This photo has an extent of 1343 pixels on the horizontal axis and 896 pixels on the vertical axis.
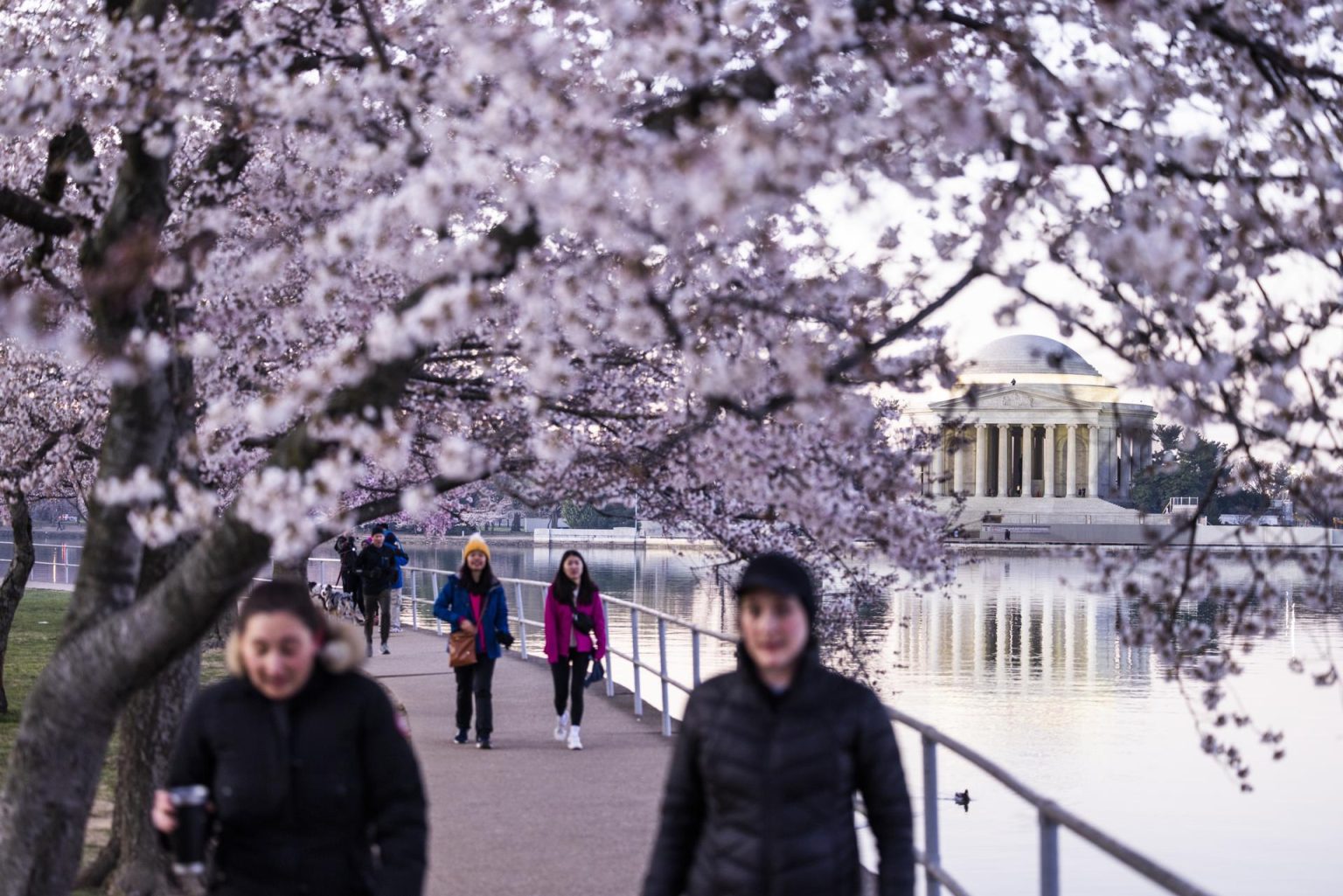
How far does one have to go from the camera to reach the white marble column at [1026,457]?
117812 millimetres

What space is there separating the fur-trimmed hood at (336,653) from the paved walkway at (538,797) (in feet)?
14.3

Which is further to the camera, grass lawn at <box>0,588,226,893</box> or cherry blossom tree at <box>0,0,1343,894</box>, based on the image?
grass lawn at <box>0,588,226,893</box>

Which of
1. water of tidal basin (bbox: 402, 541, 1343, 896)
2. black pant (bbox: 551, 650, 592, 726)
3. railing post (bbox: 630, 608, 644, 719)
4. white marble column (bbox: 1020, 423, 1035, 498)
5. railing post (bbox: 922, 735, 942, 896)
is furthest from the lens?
white marble column (bbox: 1020, 423, 1035, 498)

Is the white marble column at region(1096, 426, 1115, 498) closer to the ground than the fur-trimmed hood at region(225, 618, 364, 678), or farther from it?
farther from it

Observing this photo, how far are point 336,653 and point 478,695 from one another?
8969 millimetres

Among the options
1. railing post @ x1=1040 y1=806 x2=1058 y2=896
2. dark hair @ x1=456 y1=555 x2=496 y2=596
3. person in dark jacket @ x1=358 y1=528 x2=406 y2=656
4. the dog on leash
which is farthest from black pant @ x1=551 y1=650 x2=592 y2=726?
the dog on leash

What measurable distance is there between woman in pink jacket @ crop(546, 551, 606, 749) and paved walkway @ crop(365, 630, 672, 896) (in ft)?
1.26

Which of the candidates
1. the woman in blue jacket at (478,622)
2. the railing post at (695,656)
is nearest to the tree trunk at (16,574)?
the woman in blue jacket at (478,622)

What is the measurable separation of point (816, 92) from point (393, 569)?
16723 millimetres

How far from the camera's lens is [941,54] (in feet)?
18.7

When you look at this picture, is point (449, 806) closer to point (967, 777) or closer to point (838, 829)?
point (838, 829)

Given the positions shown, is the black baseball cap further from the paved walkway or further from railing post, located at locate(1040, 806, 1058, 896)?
the paved walkway

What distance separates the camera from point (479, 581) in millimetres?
13008

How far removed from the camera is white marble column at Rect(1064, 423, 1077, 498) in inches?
4504
